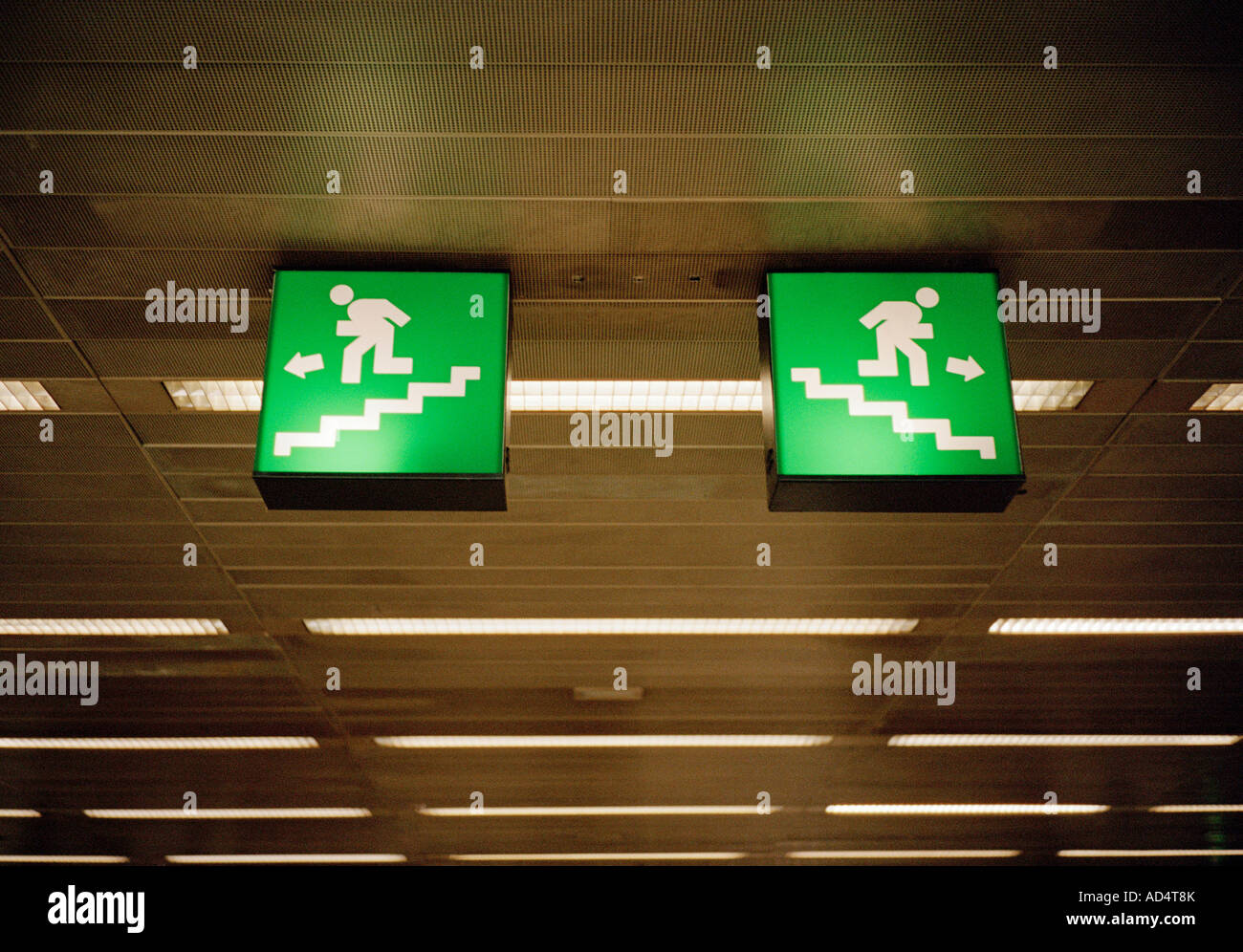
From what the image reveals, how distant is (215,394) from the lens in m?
4.52

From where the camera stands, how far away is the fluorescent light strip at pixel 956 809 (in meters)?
10.4

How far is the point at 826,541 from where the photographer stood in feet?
19.0

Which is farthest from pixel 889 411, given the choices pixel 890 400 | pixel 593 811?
pixel 593 811

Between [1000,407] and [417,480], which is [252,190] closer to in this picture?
[417,480]

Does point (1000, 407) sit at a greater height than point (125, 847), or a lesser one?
greater

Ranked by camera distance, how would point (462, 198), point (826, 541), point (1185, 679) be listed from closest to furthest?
point (462, 198) → point (826, 541) → point (1185, 679)

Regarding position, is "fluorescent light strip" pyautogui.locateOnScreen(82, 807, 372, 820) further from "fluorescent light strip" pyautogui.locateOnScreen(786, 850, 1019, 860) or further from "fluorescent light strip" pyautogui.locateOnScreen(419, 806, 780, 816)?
"fluorescent light strip" pyautogui.locateOnScreen(786, 850, 1019, 860)

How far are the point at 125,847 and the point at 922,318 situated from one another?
41.9ft

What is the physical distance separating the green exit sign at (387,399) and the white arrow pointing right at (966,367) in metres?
1.61

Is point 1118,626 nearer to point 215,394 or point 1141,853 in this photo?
point 215,394

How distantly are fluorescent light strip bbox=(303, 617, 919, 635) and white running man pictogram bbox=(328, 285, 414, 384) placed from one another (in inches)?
152

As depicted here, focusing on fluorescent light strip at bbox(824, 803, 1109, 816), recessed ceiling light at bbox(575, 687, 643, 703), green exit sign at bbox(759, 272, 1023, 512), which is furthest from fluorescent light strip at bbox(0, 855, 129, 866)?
green exit sign at bbox(759, 272, 1023, 512)
